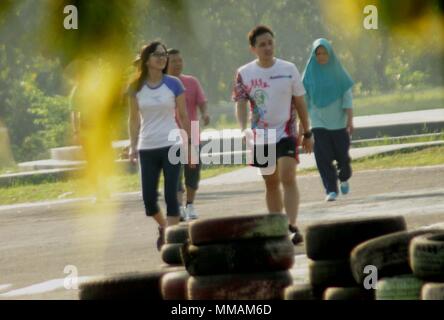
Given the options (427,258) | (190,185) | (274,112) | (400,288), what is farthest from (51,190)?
(427,258)

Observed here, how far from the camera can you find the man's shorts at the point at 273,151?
10508 millimetres

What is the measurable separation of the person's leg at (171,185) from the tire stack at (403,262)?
399cm

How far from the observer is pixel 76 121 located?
9.51 feet

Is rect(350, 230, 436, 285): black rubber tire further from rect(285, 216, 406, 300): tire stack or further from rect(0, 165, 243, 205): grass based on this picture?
rect(0, 165, 243, 205): grass

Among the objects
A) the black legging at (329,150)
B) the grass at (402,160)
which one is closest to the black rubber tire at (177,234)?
the black legging at (329,150)

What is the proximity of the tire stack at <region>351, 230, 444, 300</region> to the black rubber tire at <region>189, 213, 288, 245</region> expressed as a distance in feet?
2.94

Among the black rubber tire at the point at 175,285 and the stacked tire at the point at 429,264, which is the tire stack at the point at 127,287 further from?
the stacked tire at the point at 429,264

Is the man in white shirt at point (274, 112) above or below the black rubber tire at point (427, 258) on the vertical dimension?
above

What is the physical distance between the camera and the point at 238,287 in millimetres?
7219

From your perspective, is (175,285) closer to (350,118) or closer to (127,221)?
(350,118)

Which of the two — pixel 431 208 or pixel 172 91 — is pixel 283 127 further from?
pixel 431 208

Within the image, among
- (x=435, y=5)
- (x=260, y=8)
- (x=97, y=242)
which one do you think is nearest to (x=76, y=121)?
(x=260, y=8)

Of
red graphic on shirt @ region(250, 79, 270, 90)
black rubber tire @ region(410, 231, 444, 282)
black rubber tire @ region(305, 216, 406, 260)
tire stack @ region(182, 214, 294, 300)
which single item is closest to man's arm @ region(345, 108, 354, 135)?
red graphic on shirt @ region(250, 79, 270, 90)
